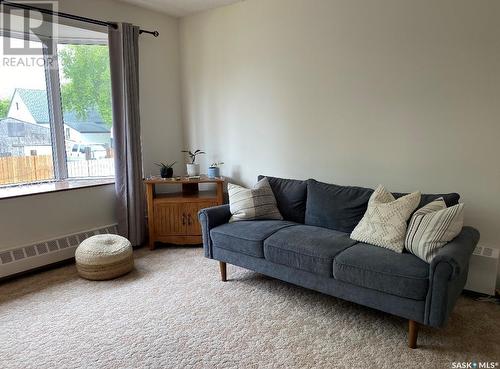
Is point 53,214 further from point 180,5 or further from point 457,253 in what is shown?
point 457,253

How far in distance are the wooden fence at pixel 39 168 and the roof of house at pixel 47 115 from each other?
37 cm

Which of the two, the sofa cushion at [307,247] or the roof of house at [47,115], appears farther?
the roof of house at [47,115]

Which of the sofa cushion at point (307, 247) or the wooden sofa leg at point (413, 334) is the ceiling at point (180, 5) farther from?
the wooden sofa leg at point (413, 334)

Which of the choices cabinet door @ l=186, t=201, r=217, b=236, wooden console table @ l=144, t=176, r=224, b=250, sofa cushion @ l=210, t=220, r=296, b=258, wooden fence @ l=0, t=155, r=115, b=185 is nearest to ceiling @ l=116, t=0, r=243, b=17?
wooden fence @ l=0, t=155, r=115, b=185

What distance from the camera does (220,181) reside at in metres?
3.85

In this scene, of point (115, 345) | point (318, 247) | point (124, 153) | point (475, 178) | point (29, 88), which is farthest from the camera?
point (124, 153)

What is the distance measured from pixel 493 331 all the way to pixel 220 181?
2.66 meters

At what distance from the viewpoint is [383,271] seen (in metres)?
2.16

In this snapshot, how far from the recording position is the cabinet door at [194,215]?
3.86 metres

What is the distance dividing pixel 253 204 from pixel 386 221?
1.19 metres

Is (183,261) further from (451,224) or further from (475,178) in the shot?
(475,178)

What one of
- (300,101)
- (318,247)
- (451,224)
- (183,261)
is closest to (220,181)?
(183,261)

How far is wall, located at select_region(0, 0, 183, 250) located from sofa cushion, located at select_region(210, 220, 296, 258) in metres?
1.53

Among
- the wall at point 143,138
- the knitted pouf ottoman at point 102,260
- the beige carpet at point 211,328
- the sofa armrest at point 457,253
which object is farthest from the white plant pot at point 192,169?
the sofa armrest at point 457,253
